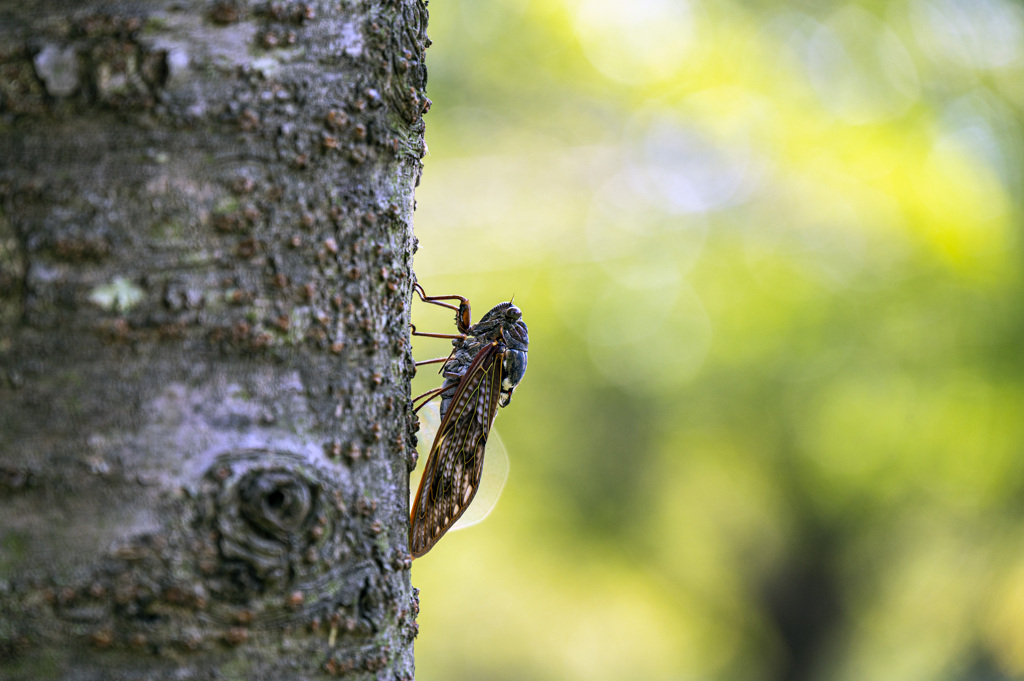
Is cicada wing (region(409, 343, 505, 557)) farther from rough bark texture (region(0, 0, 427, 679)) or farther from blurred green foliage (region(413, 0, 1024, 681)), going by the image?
blurred green foliage (region(413, 0, 1024, 681))

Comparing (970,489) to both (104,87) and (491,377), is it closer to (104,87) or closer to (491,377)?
(491,377)

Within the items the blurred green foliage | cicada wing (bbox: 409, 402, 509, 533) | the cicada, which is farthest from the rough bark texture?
the blurred green foliage

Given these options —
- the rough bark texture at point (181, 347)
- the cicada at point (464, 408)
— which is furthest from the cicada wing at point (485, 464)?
the rough bark texture at point (181, 347)

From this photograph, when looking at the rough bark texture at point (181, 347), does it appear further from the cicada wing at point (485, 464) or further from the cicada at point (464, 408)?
the cicada wing at point (485, 464)

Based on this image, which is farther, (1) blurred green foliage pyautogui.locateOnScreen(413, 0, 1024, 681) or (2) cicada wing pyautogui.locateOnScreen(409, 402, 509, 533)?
(1) blurred green foliage pyautogui.locateOnScreen(413, 0, 1024, 681)

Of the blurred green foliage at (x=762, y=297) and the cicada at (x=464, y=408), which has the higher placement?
the blurred green foliage at (x=762, y=297)

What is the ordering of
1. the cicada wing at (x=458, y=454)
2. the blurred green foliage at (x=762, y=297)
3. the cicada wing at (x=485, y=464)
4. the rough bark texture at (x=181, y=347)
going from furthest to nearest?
1. the blurred green foliage at (x=762, y=297)
2. the cicada wing at (x=485, y=464)
3. the cicada wing at (x=458, y=454)
4. the rough bark texture at (x=181, y=347)
